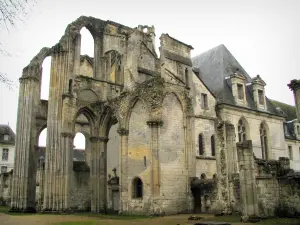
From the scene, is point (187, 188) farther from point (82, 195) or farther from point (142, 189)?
point (82, 195)

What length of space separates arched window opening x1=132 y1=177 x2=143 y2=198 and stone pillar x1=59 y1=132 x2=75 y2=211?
4.01 metres

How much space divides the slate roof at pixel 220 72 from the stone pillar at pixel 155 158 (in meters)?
10.3

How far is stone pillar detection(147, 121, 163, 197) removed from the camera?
56.4 feet

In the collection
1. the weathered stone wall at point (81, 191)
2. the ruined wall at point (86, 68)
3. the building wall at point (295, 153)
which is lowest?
the weathered stone wall at point (81, 191)

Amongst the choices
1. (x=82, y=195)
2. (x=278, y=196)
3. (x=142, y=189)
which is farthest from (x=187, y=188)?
(x=82, y=195)

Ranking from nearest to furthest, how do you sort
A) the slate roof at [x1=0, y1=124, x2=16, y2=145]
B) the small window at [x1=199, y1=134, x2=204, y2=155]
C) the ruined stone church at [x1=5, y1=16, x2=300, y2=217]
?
the ruined stone church at [x1=5, y1=16, x2=300, y2=217] < the small window at [x1=199, y1=134, x2=204, y2=155] < the slate roof at [x1=0, y1=124, x2=16, y2=145]

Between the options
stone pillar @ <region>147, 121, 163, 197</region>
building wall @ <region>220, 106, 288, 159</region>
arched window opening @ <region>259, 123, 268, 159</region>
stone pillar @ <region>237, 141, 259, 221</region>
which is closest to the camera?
stone pillar @ <region>237, 141, 259, 221</region>

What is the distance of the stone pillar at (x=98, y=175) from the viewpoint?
2136cm

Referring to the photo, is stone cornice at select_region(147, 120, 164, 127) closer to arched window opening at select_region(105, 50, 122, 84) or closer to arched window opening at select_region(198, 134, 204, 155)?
arched window opening at select_region(105, 50, 122, 84)

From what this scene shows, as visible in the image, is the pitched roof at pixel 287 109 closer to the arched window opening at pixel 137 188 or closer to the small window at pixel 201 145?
the small window at pixel 201 145

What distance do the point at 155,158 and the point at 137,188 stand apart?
2261 mm

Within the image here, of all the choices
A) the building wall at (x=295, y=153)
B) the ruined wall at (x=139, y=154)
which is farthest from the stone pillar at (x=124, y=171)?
the building wall at (x=295, y=153)

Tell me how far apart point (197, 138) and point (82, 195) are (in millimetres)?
8882

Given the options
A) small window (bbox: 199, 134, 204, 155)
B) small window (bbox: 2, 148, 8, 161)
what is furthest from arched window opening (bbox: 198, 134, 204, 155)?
small window (bbox: 2, 148, 8, 161)
